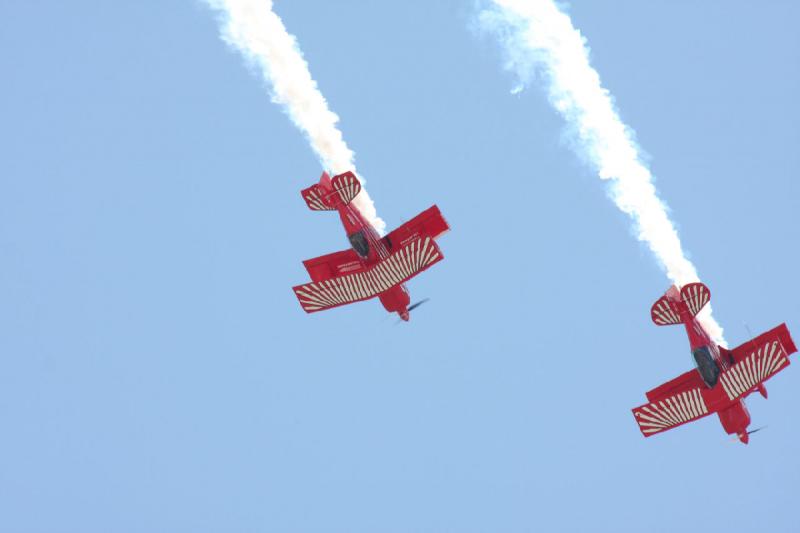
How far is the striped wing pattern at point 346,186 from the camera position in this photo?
56.8m

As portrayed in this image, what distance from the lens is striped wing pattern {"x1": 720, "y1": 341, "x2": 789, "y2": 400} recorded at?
5659 cm

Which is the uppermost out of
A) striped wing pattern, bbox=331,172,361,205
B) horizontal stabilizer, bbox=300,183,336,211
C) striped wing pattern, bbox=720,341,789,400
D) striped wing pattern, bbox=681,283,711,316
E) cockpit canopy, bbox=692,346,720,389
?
horizontal stabilizer, bbox=300,183,336,211

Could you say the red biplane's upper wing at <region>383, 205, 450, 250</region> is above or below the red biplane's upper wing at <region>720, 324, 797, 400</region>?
above

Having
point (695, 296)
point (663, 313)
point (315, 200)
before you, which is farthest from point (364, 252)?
point (695, 296)

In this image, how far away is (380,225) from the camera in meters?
58.4

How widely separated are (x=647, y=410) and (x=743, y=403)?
300 centimetres

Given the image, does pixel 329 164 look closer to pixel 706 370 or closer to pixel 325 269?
pixel 325 269

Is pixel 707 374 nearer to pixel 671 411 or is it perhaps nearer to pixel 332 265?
pixel 671 411

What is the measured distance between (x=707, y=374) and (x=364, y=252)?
36.8 feet

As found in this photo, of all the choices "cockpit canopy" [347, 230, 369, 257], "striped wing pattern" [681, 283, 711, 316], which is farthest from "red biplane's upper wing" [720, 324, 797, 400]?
"cockpit canopy" [347, 230, 369, 257]

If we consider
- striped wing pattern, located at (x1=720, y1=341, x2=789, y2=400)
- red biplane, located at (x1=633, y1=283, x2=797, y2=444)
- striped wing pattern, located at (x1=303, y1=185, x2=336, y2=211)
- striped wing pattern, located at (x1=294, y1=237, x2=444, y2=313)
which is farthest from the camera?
striped wing pattern, located at (x1=303, y1=185, x2=336, y2=211)

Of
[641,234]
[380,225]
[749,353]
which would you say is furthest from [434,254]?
[749,353]

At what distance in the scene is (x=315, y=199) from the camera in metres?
58.2

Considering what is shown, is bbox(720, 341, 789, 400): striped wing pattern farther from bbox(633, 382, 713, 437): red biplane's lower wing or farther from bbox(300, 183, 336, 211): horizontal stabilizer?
bbox(300, 183, 336, 211): horizontal stabilizer
